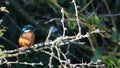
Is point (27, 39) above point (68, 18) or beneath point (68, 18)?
beneath

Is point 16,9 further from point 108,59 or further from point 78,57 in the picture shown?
point 108,59

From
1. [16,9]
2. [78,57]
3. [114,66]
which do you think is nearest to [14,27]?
[16,9]

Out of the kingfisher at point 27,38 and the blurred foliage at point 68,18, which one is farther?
the kingfisher at point 27,38

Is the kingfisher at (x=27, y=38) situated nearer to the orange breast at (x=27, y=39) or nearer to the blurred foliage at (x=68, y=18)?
the orange breast at (x=27, y=39)

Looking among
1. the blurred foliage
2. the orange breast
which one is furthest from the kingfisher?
the blurred foliage

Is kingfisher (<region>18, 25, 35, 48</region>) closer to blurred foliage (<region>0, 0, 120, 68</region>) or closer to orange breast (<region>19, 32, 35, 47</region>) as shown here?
orange breast (<region>19, 32, 35, 47</region>)

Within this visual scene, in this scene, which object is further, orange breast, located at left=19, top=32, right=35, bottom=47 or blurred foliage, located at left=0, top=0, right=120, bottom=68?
orange breast, located at left=19, top=32, right=35, bottom=47

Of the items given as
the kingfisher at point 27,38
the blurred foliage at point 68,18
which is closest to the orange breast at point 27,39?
the kingfisher at point 27,38

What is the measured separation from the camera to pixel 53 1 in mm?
4762

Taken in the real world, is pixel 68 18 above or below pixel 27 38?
above

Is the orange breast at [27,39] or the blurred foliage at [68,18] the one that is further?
the orange breast at [27,39]

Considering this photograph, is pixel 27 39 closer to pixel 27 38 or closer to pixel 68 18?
pixel 27 38

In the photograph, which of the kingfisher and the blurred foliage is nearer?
the blurred foliage

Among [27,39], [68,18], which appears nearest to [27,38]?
[27,39]
